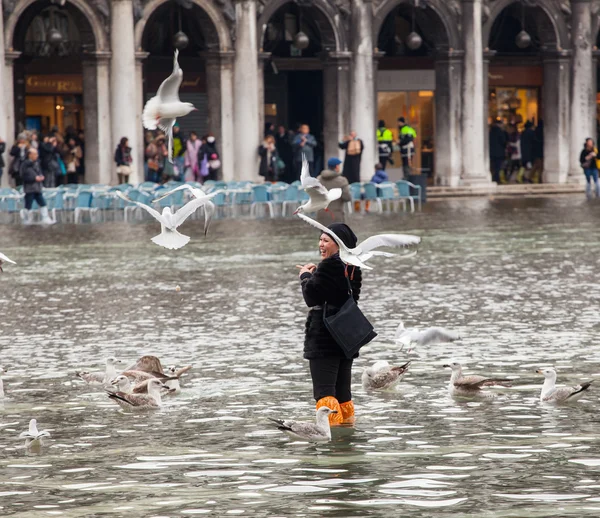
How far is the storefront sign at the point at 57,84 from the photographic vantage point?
Answer: 4219 centimetres

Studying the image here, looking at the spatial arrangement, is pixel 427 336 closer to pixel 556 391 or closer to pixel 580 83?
pixel 556 391

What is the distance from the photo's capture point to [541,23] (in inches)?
1870

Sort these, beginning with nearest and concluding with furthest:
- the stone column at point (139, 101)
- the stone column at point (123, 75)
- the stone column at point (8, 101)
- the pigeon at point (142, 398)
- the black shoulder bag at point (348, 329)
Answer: the black shoulder bag at point (348, 329) → the pigeon at point (142, 398) → the stone column at point (8, 101) → the stone column at point (123, 75) → the stone column at point (139, 101)

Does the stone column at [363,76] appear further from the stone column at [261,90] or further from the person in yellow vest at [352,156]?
the person in yellow vest at [352,156]

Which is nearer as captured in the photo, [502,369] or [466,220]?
[502,369]

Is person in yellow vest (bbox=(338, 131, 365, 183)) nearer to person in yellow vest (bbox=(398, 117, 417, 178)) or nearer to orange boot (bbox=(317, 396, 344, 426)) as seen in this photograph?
person in yellow vest (bbox=(398, 117, 417, 178))

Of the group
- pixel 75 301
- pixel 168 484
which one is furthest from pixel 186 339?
pixel 168 484

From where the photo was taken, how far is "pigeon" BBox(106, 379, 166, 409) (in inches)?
438

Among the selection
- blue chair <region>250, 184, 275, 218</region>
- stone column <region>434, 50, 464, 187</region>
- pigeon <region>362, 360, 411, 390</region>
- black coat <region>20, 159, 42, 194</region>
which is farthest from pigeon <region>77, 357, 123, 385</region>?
stone column <region>434, 50, 464, 187</region>

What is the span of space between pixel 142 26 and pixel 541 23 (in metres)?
12.4

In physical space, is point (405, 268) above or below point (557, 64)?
below

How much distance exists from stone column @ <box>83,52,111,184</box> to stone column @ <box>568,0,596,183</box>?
13.8 m

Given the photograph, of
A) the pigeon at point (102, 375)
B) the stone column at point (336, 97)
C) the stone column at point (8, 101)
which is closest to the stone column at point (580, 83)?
the stone column at point (336, 97)

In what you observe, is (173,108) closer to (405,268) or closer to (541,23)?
(405,268)
